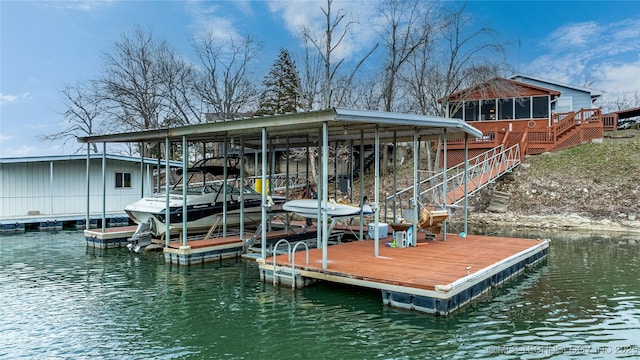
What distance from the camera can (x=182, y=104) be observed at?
27453 mm

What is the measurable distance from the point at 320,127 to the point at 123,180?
1313 cm

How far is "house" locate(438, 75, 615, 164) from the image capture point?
2145 cm

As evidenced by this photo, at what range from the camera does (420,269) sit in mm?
7430

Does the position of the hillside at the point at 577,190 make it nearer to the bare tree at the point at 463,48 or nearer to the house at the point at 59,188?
the bare tree at the point at 463,48

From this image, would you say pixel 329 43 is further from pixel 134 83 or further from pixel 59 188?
pixel 59 188

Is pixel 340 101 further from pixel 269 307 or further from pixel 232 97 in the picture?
pixel 269 307

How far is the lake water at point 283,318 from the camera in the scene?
5301 mm

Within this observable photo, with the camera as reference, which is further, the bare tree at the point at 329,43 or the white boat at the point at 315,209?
the bare tree at the point at 329,43

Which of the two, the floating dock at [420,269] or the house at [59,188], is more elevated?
the house at [59,188]

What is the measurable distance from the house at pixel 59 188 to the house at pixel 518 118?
15.8m

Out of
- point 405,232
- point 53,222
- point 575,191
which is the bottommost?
point 53,222

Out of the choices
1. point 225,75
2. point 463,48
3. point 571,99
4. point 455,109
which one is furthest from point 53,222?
point 571,99

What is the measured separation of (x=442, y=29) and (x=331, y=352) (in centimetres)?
2265

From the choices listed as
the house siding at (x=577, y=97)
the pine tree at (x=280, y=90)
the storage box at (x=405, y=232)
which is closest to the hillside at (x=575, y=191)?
the house siding at (x=577, y=97)
